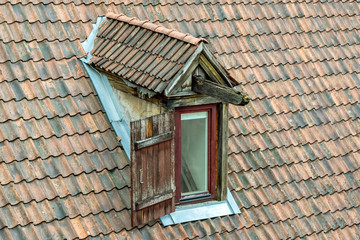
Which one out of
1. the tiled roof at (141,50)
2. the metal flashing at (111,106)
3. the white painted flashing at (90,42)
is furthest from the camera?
the white painted flashing at (90,42)

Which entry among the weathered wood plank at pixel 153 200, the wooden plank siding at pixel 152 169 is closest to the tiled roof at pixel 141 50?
the wooden plank siding at pixel 152 169

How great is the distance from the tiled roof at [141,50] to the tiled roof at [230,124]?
29 cm

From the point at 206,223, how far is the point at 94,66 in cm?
205

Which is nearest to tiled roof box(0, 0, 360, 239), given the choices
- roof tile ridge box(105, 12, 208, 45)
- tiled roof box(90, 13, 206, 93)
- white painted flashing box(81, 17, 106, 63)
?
white painted flashing box(81, 17, 106, 63)

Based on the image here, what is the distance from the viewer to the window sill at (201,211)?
23.3ft

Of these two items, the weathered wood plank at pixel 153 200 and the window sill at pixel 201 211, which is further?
the window sill at pixel 201 211

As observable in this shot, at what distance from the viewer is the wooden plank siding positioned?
21.8 feet

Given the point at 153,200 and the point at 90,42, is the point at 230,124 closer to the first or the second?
the point at 153,200

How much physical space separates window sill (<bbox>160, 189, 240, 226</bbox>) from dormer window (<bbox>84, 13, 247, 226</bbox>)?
0.03 ft

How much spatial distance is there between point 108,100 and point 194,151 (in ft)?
3.53

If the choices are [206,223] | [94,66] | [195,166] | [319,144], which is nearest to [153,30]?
[94,66]

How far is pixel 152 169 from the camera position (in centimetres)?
679

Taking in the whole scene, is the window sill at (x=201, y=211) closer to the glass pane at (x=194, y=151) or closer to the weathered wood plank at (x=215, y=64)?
the glass pane at (x=194, y=151)

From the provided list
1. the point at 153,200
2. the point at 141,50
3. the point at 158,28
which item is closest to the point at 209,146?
the point at 153,200
